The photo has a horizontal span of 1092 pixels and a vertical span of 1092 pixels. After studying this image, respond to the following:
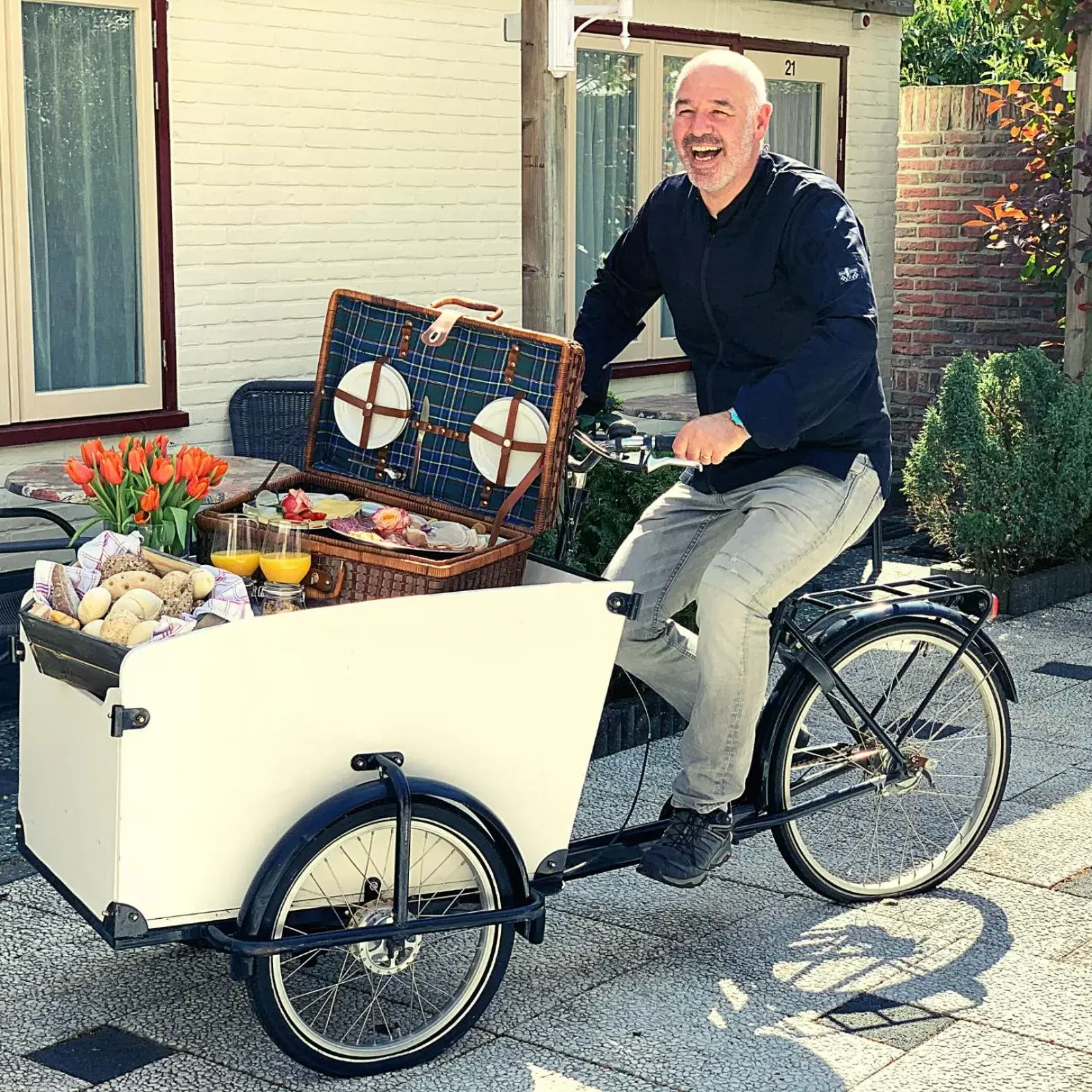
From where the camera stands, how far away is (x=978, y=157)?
11367 mm

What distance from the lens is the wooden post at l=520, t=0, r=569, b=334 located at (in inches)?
270

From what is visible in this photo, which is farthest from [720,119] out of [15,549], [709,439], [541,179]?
[541,179]

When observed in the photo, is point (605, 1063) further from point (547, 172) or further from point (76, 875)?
point (547, 172)

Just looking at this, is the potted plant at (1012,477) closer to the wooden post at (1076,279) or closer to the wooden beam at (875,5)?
the wooden post at (1076,279)

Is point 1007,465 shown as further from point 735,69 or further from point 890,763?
point 735,69

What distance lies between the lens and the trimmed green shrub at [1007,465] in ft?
26.2

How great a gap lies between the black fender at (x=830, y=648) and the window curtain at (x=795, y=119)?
6427 millimetres

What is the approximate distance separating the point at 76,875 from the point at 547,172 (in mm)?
4080

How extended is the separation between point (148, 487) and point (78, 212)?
10.4 feet

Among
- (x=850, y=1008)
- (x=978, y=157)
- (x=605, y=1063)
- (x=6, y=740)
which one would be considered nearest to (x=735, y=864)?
(x=850, y=1008)

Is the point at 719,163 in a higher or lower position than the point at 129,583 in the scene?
higher

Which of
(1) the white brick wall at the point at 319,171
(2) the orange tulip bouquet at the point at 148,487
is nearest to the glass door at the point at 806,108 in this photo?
(1) the white brick wall at the point at 319,171

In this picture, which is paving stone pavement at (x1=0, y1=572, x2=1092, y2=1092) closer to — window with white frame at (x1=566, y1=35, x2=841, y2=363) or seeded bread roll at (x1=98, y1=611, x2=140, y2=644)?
seeded bread roll at (x1=98, y1=611, x2=140, y2=644)

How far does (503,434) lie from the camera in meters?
4.13
